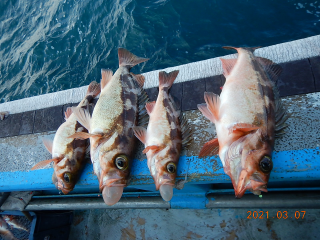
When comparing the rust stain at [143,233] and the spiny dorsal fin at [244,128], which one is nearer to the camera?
the spiny dorsal fin at [244,128]

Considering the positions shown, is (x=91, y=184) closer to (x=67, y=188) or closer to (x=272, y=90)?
(x=67, y=188)

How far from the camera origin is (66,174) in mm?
2686

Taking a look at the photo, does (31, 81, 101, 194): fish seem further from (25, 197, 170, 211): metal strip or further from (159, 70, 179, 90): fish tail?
(159, 70, 179, 90): fish tail

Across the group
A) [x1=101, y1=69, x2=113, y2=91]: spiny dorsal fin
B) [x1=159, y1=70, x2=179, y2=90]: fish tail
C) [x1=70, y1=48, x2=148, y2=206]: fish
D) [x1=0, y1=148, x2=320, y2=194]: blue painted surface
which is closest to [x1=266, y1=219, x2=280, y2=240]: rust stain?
[x1=0, y1=148, x2=320, y2=194]: blue painted surface

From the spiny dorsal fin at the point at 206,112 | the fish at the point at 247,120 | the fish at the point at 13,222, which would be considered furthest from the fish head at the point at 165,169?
the fish at the point at 13,222

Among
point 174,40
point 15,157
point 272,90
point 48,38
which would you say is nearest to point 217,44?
point 174,40

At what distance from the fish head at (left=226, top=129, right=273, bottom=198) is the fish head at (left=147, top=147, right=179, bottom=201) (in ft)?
1.91

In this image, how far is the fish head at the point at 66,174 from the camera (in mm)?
2689

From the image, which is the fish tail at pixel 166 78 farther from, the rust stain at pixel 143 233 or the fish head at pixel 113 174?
the rust stain at pixel 143 233

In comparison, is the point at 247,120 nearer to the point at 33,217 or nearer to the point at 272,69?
the point at 272,69

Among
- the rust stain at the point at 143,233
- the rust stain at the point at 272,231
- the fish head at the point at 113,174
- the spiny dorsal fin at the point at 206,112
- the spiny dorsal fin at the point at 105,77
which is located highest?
the spiny dorsal fin at the point at 206,112

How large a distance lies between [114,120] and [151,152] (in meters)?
0.62

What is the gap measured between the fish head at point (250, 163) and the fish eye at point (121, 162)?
1083 mm

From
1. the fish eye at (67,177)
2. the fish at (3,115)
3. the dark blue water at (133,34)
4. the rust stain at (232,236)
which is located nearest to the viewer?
the fish eye at (67,177)
